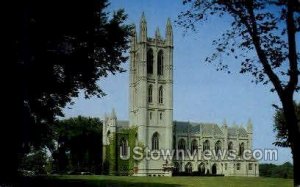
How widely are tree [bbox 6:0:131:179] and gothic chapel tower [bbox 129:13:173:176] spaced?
174 feet

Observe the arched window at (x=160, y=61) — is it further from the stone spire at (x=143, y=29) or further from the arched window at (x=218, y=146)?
the arched window at (x=218, y=146)

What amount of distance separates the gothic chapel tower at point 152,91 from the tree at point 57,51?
53.1 meters

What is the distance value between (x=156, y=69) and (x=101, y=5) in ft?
197

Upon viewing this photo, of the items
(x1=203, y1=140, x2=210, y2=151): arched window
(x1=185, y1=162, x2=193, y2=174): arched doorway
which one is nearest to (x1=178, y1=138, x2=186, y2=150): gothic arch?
(x1=185, y1=162, x2=193, y2=174): arched doorway

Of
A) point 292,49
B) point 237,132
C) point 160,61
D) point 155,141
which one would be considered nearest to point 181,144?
point 155,141

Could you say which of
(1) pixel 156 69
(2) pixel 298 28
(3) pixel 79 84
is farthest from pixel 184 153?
(2) pixel 298 28

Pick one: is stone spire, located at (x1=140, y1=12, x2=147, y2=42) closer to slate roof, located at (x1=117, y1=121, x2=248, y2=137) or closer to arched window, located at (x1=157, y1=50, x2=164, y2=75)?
arched window, located at (x1=157, y1=50, x2=164, y2=75)

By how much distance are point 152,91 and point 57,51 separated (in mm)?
60900

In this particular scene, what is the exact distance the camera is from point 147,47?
79250mm

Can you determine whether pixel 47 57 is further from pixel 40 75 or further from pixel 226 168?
pixel 226 168

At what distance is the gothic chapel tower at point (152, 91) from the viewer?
7544 cm

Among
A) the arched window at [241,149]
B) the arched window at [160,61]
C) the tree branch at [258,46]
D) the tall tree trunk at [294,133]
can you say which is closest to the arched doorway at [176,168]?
the arched window at [160,61]

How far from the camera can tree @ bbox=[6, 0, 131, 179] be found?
16.0 metres

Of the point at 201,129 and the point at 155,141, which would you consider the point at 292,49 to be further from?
the point at 201,129
